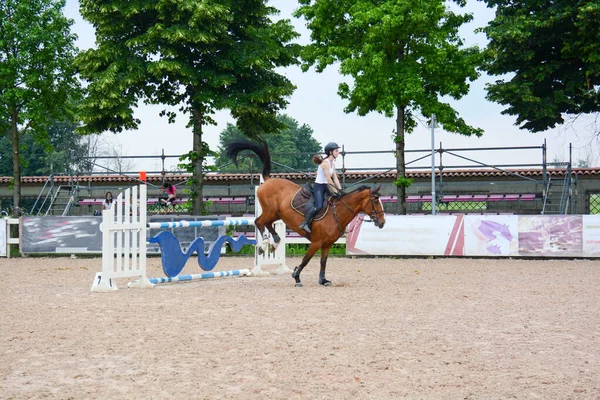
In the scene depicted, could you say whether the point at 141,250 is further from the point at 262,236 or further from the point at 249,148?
the point at 249,148

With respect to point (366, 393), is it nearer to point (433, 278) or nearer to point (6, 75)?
point (433, 278)

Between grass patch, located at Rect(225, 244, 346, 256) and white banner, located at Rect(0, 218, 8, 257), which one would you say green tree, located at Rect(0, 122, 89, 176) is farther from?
grass patch, located at Rect(225, 244, 346, 256)

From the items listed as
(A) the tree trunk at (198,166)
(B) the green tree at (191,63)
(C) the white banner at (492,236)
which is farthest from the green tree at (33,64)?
(C) the white banner at (492,236)

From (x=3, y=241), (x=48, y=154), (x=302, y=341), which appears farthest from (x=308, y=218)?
(x=48, y=154)

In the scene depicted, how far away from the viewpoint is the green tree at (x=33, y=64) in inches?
1390

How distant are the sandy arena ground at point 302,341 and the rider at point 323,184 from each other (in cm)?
139

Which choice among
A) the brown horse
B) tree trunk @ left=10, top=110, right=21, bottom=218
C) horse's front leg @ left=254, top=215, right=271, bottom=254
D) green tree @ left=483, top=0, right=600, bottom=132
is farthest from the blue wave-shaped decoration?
tree trunk @ left=10, top=110, right=21, bottom=218

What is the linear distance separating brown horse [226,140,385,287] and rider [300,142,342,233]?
210mm

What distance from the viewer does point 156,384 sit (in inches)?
257

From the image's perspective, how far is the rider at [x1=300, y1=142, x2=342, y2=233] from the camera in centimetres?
1476

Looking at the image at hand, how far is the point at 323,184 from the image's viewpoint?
1502 cm

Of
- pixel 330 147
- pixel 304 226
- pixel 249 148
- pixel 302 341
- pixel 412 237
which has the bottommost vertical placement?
pixel 302 341

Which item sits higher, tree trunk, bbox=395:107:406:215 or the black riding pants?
tree trunk, bbox=395:107:406:215

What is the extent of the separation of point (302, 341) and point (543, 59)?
25.7m
